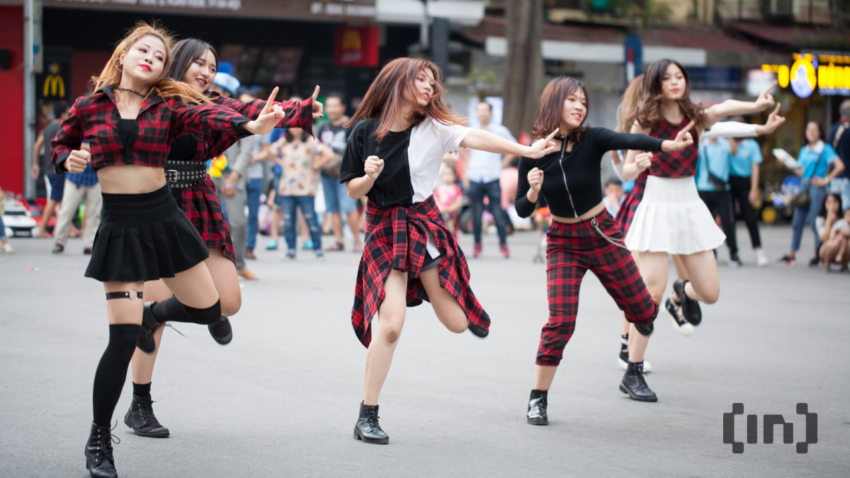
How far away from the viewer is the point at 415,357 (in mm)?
6312

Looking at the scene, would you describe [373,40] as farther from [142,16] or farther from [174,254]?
[174,254]

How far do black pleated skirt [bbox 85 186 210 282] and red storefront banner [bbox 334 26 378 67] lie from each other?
16687mm

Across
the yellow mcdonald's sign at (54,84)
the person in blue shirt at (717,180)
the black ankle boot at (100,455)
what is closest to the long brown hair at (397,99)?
the black ankle boot at (100,455)

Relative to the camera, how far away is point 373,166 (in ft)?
13.6

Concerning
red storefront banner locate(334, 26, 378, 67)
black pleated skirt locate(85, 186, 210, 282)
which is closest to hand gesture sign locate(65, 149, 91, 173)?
black pleated skirt locate(85, 186, 210, 282)

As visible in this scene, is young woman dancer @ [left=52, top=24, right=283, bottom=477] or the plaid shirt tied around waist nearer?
young woman dancer @ [left=52, top=24, right=283, bottom=477]

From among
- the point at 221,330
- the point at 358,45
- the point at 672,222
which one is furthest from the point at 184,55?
the point at 358,45

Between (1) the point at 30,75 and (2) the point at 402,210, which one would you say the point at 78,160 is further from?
(1) the point at 30,75

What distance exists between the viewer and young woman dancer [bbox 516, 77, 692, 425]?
4.82 meters

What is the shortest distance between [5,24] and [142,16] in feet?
8.56

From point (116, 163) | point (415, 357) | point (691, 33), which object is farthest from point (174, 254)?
point (691, 33)

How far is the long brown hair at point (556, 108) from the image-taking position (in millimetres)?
4887

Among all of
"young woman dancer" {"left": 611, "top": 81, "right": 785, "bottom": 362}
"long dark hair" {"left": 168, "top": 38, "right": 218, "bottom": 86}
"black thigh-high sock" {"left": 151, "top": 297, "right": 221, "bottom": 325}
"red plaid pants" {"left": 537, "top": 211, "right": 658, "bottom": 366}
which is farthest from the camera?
"young woman dancer" {"left": 611, "top": 81, "right": 785, "bottom": 362}

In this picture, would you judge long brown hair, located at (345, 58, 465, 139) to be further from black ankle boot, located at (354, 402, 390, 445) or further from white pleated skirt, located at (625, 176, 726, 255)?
white pleated skirt, located at (625, 176, 726, 255)
